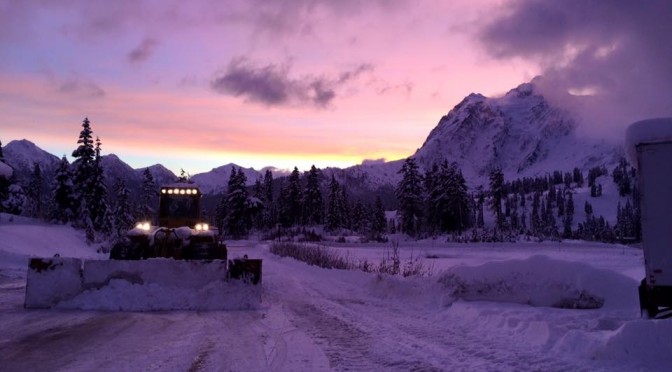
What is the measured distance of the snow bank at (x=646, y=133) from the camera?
8289mm

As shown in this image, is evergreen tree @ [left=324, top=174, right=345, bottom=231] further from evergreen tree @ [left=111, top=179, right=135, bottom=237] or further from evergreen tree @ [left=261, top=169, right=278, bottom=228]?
evergreen tree @ [left=111, top=179, right=135, bottom=237]

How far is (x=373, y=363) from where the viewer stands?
6.81m

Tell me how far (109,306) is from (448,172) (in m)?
65.1

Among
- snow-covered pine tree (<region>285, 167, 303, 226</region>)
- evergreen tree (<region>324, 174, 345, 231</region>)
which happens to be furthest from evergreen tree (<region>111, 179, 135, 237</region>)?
evergreen tree (<region>324, 174, 345, 231</region>)

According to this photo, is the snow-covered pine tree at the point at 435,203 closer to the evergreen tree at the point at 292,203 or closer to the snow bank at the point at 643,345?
the evergreen tree at the point at 292,203

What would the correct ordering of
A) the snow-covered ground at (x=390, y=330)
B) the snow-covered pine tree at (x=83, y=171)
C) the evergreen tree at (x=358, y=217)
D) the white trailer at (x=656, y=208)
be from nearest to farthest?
the snow-covered ground at (x=390, y=330) → the white trailer at (x=656, y=208) → the snow-covered pine tree at (x=83, y=171) → the evergreen tree at (x=358, y=217)

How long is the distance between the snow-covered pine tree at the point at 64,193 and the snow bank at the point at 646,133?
57777 millimetres

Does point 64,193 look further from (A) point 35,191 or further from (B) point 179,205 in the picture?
(B) point 179,205

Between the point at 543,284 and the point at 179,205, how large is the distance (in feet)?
39.6

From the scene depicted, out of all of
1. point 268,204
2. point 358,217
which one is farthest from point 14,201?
point 358,217

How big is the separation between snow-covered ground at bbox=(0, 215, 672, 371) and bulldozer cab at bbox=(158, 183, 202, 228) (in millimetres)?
5264

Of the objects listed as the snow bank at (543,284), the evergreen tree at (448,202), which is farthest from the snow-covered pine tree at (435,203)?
the snow bank at (543,284)

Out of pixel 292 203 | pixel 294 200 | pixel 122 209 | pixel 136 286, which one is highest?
pixel 294 200

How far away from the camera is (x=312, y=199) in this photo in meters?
93.6
